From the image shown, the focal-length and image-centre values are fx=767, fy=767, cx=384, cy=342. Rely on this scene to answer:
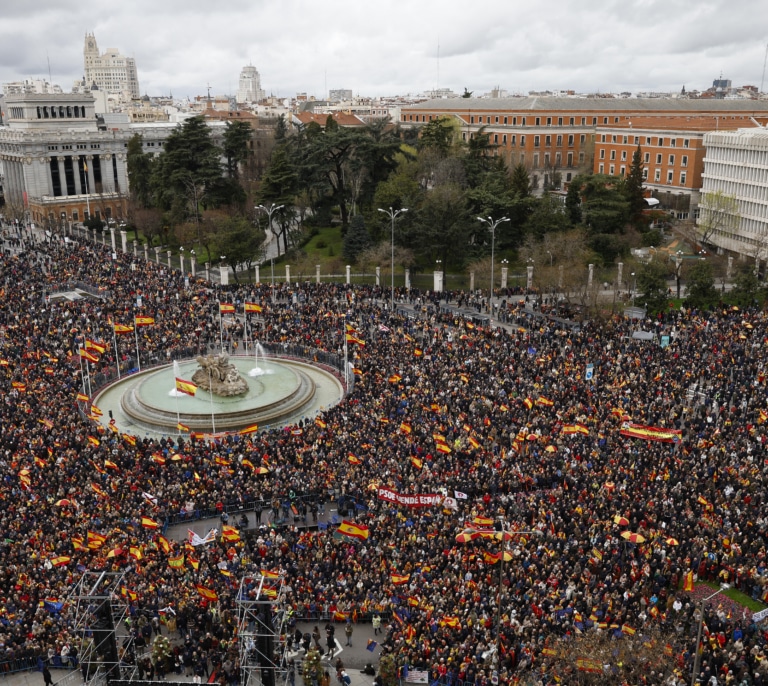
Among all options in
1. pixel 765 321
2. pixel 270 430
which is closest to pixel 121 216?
pixel 270 430

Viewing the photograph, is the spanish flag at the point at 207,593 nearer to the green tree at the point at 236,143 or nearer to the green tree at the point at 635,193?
the green tree at the point at 635,193

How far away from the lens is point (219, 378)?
36.7m

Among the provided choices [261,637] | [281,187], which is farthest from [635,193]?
[261,637]

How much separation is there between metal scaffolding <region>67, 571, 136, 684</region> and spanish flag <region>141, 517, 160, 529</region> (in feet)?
12.3

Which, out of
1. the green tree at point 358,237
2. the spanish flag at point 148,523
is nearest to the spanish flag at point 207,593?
the spanish flag at point 148,523

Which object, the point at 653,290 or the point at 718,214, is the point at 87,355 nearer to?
the point at 653,290

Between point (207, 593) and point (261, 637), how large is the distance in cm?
401

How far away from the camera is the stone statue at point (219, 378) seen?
36.6 m

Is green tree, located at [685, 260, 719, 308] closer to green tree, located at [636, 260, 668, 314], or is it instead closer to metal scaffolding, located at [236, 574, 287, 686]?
green tree, located at [636, 260, 668, 314]

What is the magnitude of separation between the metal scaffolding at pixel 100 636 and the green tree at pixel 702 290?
134 feet

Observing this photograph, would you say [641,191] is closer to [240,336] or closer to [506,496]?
[240,336]

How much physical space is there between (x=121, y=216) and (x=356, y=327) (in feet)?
183

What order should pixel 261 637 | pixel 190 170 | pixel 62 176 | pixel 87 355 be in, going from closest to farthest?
pixel 261 637 → pixel 87 355 → pixel 190 170 → pixel 62 176

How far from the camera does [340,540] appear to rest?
78.7 feet
